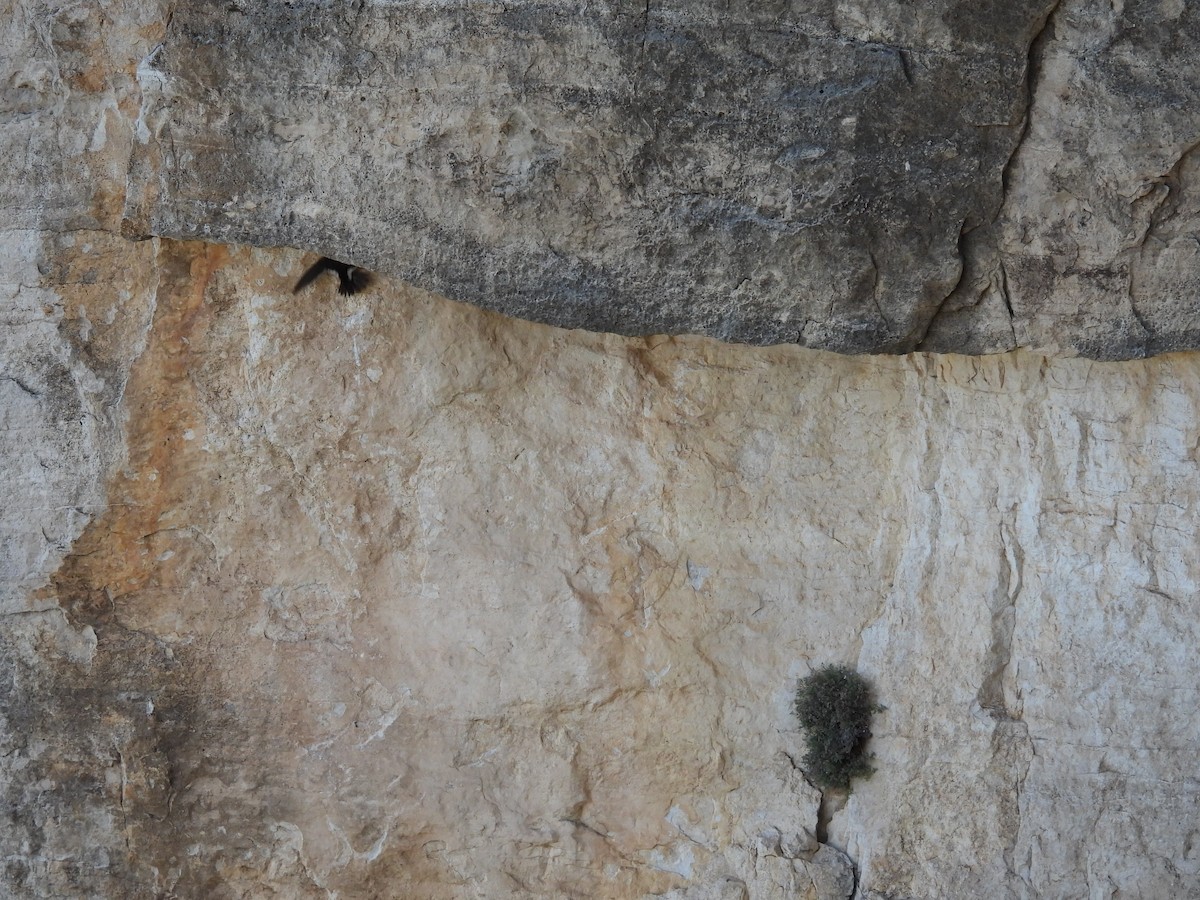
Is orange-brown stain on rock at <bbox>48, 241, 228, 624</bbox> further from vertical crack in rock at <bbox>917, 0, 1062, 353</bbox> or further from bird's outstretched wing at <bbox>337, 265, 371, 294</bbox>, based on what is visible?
vertical crack in rock at <bbox>917, 0, 1062, 353</bbox>

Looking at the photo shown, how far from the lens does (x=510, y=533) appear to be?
4.73 metres

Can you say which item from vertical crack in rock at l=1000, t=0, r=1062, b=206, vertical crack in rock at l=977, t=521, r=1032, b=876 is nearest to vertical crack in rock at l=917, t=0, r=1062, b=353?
vertical crack in rock at l=1000, t=0, r=1062, b=206

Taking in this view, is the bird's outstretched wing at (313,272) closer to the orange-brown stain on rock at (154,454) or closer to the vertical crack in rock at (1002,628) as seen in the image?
the orange-brown stain on rock at (154,454)

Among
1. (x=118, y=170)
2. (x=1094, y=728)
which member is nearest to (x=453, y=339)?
(x=118, y=170)

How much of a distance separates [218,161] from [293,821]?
2.88 metres

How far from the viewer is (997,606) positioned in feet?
14.5

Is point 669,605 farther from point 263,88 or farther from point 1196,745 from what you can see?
point 263,88

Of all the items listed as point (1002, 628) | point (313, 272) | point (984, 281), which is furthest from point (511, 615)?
point (984, 281)

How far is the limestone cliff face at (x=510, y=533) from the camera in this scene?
3961 millimetres

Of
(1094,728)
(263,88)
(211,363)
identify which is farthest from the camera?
(211,363)

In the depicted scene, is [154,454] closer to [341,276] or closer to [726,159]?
[341,276]

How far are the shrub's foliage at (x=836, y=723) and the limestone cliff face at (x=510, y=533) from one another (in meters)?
0.10

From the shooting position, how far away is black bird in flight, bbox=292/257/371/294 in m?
4.50

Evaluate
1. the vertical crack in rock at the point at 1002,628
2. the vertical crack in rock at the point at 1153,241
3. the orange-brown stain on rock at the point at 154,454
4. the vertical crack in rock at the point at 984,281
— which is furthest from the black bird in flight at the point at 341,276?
the vertical crack in rock at the point at 1153,241
